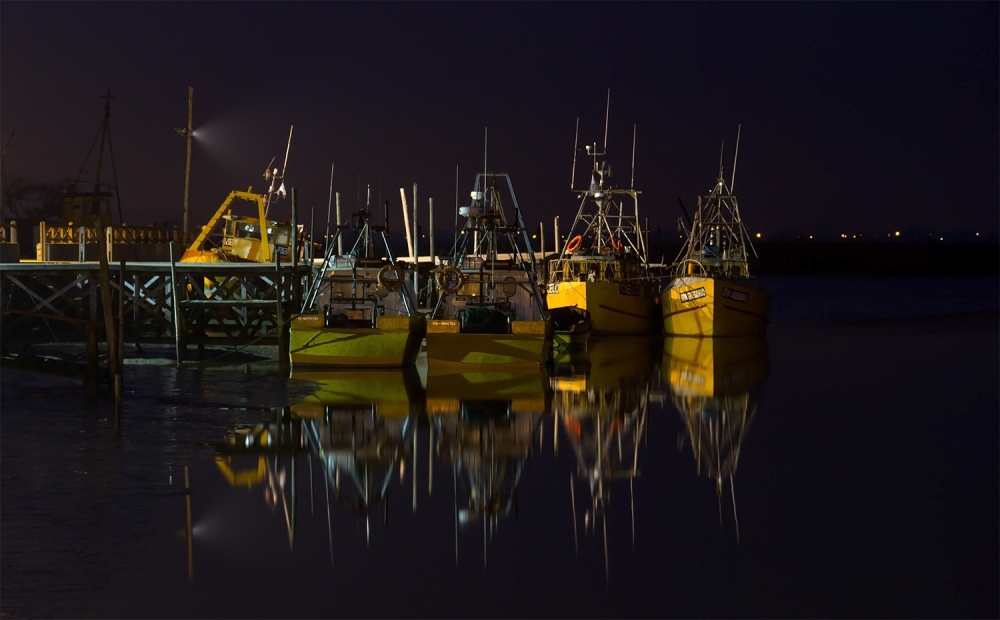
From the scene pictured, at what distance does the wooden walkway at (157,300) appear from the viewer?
23906 mm

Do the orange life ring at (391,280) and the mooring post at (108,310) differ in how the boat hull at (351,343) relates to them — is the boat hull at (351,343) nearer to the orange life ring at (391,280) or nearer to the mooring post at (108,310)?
the orange life ring at (391,280)

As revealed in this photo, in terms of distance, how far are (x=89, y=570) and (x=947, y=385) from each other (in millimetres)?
17307

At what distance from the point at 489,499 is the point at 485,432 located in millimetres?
3828

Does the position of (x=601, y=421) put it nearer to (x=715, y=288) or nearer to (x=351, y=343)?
(x=351, y=343)

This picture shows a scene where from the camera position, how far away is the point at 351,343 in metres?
21.0

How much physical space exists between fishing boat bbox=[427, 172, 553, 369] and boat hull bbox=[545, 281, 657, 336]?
27.9 ft

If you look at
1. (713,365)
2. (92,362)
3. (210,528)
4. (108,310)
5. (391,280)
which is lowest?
(713,365)

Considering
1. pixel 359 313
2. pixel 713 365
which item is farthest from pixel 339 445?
pixel 713 365

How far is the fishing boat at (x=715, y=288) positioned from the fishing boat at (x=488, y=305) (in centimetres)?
909

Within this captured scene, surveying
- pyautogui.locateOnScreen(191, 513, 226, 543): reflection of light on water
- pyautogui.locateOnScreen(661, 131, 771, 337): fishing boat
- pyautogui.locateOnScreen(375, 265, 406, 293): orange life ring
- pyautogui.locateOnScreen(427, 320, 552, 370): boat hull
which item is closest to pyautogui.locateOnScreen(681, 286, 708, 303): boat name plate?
pyautogui.locateOnScreen(661, 131, 771, 337): fishing boat

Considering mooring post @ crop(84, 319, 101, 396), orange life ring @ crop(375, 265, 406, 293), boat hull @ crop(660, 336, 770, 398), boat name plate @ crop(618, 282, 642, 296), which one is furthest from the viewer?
boat name plate @ crop(618, 282, 642, 296)

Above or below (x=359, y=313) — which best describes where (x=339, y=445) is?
below

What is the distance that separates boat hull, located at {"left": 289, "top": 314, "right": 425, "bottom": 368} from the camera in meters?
20.6

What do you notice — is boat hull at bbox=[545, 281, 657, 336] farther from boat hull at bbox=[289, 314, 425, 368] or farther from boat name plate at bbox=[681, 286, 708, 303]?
boat hull at bbox=[289, 314, 425, 368]
